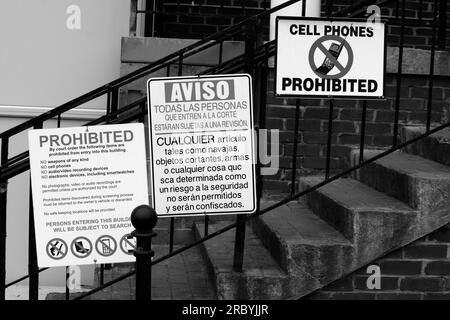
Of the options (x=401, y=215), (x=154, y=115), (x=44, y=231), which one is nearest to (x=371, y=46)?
(x=401, y=215)

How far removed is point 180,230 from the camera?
16.6 feet

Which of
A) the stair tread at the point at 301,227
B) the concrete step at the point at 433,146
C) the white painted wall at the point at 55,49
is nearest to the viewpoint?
the stair tread at the point at 301,227

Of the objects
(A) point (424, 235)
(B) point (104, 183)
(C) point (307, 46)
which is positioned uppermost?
(C) point (307, 46)

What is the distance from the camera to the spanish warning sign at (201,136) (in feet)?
11.4

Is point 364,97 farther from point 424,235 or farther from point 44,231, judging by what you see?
point 44,231

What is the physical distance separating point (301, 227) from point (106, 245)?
124 cm

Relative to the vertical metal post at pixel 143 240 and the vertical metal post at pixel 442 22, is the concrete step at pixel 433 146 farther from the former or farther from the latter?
the vertical metal post at pixel 143 240

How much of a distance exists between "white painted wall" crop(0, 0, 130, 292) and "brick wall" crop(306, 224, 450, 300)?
2.49 meters

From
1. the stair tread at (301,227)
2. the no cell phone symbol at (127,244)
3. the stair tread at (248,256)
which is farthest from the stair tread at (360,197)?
the no cell phone symbol at (127,244)

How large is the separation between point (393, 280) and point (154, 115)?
5.38ft

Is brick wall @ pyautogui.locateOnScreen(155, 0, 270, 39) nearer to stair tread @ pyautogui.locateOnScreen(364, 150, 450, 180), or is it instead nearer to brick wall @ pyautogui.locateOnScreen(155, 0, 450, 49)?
brick wall @ pyautogui.locateOnScreen(155, 0, 450, 49)

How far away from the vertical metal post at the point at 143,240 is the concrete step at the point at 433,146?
2.13m

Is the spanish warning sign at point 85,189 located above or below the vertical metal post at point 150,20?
below

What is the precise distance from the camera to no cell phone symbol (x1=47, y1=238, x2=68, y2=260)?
3.46 metres
